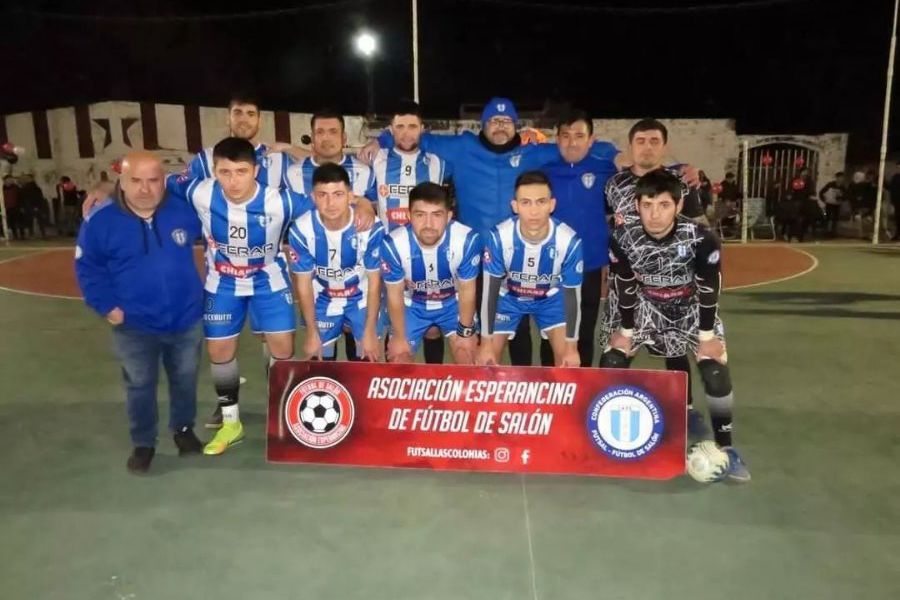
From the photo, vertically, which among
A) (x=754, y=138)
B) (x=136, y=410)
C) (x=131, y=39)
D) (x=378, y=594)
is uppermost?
(x=131, y=39)

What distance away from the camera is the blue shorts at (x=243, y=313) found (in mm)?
4699

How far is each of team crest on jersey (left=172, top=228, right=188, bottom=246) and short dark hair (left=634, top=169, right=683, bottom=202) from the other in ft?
9.25

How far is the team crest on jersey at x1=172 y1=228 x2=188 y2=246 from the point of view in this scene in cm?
445

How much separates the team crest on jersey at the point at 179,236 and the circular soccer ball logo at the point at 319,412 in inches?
46.5

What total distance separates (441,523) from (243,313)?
201cm

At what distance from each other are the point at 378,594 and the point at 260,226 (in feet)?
8.02

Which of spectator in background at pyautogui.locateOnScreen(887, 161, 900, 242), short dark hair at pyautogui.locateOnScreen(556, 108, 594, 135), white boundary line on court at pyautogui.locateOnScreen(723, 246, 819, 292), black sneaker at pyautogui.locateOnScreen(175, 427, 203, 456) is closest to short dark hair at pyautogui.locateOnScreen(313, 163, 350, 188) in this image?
short dark hair at pyautogui.locateOnScreen(556, 108, 594, 135)

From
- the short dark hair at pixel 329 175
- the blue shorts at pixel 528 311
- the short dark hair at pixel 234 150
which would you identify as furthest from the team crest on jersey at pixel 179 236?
the blue shorts at pixel 528 311

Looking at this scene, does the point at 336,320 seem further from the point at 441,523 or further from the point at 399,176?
the point at 441,523

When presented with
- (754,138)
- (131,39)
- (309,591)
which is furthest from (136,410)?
(131,39)

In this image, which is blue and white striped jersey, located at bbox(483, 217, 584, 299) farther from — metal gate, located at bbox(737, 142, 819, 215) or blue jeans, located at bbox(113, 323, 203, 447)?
metal gate, located at bbox(737, 142, 819, 215)

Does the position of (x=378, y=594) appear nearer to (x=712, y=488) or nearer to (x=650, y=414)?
(x=650, y=414)

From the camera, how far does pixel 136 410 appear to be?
4.49 metres

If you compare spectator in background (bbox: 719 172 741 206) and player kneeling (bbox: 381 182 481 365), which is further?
spectator in background (bbox: 719 172 741 206)
